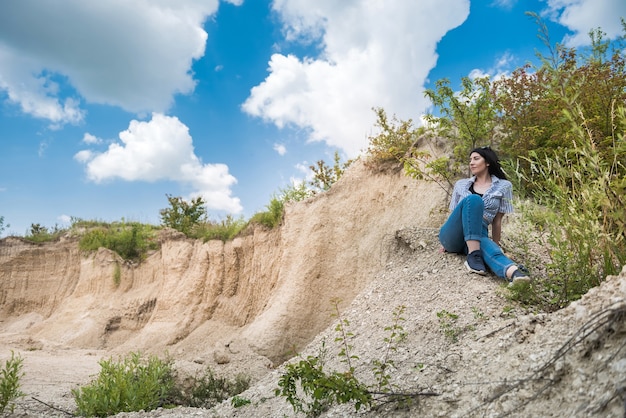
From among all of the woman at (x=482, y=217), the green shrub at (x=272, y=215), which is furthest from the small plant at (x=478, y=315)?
the green shrub at (x=272, y=215)

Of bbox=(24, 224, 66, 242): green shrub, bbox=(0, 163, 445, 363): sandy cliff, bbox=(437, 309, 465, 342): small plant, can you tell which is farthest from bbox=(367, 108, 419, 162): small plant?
bbox=(24, 224, 66, 242): green shrub

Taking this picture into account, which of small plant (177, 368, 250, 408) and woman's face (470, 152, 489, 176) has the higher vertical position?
woman's face (470, 152, 489, 176)

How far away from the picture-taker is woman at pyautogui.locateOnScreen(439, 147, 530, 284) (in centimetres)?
498

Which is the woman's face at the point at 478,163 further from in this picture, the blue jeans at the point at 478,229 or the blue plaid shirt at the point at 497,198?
the blue jeans at the point at 478,229

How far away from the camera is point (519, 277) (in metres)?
4.36

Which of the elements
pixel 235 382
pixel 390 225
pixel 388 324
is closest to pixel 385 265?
pixel 390 225

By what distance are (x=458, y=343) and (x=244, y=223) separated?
8.09 metres

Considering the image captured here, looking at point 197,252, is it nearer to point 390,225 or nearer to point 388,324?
point 390,225

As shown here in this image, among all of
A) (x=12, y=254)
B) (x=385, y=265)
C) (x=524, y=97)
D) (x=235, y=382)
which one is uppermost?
(x=12, y=254)

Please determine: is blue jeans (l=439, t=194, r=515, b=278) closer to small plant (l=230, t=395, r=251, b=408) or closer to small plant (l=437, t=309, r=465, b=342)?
small plant (l=437, t=309, r=465, b=342)

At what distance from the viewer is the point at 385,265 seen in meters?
7.77

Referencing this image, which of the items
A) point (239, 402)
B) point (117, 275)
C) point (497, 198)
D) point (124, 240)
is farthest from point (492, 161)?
point (124, 240)

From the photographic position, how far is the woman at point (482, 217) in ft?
16.4

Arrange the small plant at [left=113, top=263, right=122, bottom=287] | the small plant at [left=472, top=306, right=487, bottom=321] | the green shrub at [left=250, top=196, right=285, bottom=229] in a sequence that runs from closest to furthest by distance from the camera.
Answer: the small plant at [left=472, top=306, right=487, bottom=321]
the green shrub at [left=250, top=196, right=285, bottom=229]
the small plant at [left=113, top=263, right=122, bottom=287]
